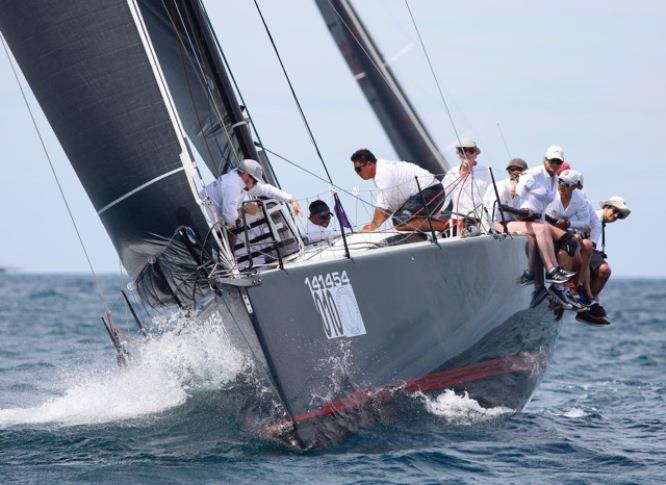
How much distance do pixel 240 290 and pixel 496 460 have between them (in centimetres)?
161

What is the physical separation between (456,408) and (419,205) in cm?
124

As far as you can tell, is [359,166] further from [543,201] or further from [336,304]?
[543,201]

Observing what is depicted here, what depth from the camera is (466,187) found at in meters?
8.21

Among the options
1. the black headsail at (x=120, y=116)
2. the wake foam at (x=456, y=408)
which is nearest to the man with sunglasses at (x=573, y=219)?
the wake foam at (x=456, y=408)

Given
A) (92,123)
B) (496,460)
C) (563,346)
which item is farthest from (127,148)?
(563,346)

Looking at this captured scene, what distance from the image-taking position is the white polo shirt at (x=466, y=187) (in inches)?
319

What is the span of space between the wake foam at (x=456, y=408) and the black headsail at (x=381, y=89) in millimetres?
4334

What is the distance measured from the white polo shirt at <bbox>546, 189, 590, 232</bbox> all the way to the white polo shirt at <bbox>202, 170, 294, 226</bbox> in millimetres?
2107

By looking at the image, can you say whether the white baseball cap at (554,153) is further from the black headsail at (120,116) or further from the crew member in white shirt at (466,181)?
the black headsail at (120,116)

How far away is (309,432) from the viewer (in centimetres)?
646

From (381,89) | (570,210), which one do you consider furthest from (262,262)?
(381,89)

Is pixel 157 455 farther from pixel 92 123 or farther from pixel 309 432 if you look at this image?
pixel 92 123

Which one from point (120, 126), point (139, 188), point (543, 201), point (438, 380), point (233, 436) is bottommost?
point (438, 380)

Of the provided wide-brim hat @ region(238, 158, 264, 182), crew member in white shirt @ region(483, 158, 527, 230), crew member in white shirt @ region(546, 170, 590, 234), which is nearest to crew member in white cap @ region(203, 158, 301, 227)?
wide-brim hat @ region(238, 158, 264, 182)
